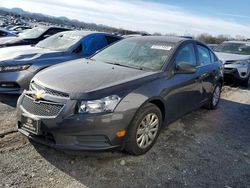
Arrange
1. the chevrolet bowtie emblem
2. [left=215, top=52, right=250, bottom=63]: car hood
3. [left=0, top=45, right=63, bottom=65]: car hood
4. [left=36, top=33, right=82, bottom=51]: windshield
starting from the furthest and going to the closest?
[left=215, top=52, right=250, bottom=63]: car hood < [left=36, top=33, right=82, bottom=51]: windshield < [left=0, top=45, right=63, bottom=65]: car hood < the chevrolet bowtie emblem

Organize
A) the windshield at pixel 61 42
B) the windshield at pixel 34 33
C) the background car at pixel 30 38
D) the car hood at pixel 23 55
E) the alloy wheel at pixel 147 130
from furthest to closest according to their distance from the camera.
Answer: the windshield at pixel 34 33 → the background car at pixel 30 38 → the windshield at pixel 61 42 → the car hood at pixel 23 55 → the alloy wheel at pixel 147 130

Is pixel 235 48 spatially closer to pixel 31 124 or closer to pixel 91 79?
pixel 91 79

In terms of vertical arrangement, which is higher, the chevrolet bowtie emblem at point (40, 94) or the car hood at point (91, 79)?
the car hood at point (91, 79)

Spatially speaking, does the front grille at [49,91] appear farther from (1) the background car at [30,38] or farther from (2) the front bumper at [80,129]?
(1) the background car at [30,38]

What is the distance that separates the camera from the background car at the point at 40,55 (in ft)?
17.9

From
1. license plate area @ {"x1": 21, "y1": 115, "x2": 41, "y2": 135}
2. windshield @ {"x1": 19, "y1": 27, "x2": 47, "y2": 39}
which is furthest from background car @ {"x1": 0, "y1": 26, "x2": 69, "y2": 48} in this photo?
license plate area @ {"x1": 21, "y1": 115, "x2": 41, "y2": 135}

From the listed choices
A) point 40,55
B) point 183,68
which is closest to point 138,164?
point 183,68

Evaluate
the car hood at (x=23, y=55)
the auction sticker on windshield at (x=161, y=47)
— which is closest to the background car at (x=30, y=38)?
the car hood at (x=23, y=55)

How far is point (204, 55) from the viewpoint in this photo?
19.0 ft

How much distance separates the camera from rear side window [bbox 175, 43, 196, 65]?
4605 mm

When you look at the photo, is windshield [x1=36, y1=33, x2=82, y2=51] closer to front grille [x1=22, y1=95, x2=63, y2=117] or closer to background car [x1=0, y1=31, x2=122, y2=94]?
background car [x1=0, y1=31, x2=122, y2=94]

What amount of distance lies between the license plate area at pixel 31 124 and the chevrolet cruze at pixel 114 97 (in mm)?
12

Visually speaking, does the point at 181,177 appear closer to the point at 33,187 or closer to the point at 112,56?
the point at 33,187

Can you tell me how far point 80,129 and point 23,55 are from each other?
11.1ft
